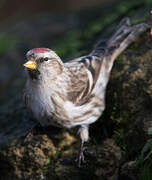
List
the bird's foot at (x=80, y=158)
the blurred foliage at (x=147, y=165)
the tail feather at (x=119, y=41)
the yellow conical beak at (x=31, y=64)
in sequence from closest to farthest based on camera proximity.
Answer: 1. the blurred foliage at (x=147, y=165)
2. the yellow conical beak at (x=31, y=64)
3. the bird's foot at (x=80, y=158)
4. the tail feather at (x=119, y=41)

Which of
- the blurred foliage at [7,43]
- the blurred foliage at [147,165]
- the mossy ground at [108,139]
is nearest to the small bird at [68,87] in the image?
the mossy ground at [108,139]

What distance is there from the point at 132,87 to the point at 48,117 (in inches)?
36.9

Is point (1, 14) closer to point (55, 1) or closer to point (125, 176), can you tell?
point (55, 1)

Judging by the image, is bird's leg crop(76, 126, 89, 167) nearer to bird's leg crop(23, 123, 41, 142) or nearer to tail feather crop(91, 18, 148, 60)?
bird's leg crop(23, 123, 41, 142)

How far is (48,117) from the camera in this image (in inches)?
138

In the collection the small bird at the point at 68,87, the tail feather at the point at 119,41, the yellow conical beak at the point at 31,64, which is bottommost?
the small bird at the point at 68,87

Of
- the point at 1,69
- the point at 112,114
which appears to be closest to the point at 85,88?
the point at 112,114

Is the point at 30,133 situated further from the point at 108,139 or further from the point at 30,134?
the point at 108,139

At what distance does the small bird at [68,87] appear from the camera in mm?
3451

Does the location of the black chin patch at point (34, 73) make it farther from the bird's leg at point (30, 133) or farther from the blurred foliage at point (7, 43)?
the blurred foliage at point (7, 43)

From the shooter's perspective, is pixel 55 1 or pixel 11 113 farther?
pixel 55 1

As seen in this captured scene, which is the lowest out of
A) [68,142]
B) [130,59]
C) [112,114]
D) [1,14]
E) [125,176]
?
[125,176]

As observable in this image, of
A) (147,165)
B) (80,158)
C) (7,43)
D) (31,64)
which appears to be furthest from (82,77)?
(7,43)

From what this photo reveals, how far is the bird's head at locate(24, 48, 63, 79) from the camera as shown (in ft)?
11.0
